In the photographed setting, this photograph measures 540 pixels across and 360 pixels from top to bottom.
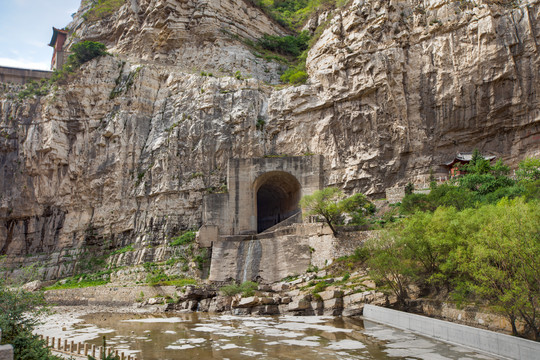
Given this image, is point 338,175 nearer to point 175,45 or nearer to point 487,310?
point 487,310

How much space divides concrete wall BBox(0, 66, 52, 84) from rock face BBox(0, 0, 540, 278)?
9.76 ft

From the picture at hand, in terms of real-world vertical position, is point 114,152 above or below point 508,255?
above

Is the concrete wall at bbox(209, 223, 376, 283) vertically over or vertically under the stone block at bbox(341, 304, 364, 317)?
over

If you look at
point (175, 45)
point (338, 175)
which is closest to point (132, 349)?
point (338, 175)

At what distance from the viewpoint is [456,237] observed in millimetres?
15633

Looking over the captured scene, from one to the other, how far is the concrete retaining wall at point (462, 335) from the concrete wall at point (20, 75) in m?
43.1

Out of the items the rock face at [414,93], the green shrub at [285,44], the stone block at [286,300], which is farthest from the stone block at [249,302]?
the green shrub at [285,44]

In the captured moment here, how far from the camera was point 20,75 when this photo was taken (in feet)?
146

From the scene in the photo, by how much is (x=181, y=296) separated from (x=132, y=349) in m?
11.2

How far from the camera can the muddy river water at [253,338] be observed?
42.1ft

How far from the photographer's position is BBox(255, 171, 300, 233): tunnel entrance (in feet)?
114

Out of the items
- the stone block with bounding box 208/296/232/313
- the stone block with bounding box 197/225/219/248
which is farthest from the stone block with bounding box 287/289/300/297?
the stone block with bounding box 197/225/219/248

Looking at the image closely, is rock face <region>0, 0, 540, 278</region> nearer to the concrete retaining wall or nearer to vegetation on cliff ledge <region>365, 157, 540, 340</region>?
vegetation on cliff ledge <region>365, 157, 540, 340</region>

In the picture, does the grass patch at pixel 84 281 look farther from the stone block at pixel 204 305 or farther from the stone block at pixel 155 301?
the stone block at pixel 204 305
